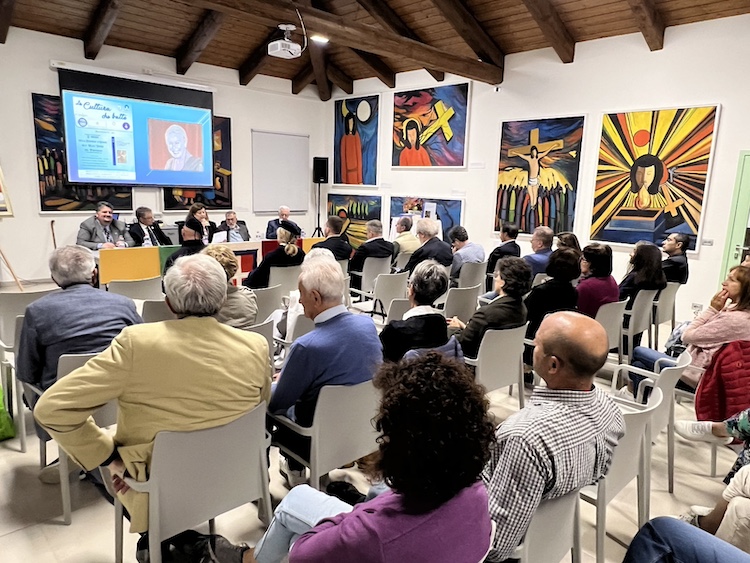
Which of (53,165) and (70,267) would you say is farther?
(53,165)

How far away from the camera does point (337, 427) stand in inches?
83.1

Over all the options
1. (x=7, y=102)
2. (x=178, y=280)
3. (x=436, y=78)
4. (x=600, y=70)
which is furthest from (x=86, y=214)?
(x=600, y=70)

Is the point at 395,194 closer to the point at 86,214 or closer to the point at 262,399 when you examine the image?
the point at 86,214

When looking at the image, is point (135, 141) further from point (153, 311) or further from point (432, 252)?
point (153, 311)

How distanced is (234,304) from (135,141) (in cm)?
679

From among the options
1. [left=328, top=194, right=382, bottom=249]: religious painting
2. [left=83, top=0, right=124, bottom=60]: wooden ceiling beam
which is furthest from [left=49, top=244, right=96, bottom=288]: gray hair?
[left=328, top=194, right=382, bottom=249]: religious painting

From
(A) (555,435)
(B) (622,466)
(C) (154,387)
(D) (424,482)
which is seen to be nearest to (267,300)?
(C) (154,387)

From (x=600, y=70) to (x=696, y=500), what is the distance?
624 centimetres

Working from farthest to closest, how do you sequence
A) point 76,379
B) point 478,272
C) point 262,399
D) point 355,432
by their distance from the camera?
point 478,272, point 355,432, point 262,399, point 76,379

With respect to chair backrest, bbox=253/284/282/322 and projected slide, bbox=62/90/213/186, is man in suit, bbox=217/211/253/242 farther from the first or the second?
chair backrest, bbox=253/284/282/322

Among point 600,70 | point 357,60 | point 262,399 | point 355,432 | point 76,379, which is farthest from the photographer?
point 357,60

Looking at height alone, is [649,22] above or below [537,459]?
above

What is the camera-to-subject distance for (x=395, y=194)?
392 inches

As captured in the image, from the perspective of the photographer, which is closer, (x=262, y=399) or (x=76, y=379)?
(x=76, y=379)
